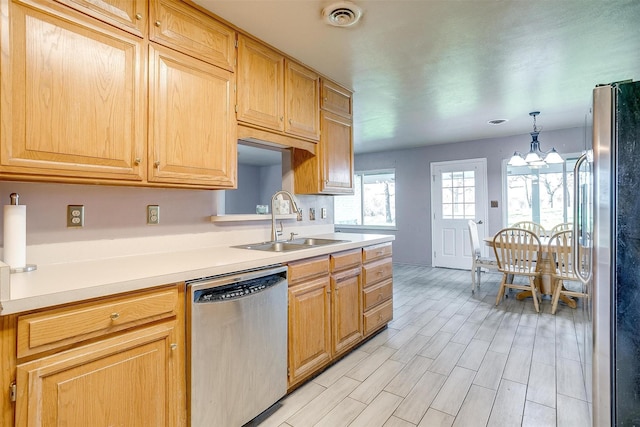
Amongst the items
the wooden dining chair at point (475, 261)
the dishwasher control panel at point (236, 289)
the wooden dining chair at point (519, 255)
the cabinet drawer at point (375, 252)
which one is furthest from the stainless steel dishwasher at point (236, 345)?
the wooden dining chair at point (475, 261)

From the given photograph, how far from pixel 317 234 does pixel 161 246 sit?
151cm

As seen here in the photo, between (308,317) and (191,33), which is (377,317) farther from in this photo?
(191,33)

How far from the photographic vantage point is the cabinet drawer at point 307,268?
75.4 inches

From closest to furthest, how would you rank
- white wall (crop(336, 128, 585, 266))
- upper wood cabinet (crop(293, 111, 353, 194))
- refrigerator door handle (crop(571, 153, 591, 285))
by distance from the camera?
refrigerator door handle (crop(571, 153, 591, 285))
upper wood cabinet (crop(293, 111, 353, 194))
white wall (crop(336, 128, 585, 266))

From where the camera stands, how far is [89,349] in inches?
44.1

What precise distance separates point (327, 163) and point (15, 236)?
2.09 meters

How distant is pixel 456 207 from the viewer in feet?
19.0

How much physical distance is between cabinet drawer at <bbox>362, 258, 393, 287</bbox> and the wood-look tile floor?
1.71ft

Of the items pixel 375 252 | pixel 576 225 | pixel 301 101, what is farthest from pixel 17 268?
pixel 576 225

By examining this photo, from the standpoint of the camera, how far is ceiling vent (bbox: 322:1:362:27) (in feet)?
6.06

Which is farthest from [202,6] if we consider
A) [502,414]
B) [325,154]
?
[502,414]

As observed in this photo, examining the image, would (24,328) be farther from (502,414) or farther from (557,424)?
(557,424)

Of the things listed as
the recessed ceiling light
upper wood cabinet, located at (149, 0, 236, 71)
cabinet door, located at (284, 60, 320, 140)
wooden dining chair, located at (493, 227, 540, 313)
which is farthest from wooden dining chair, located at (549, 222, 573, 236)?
upper wood cabinet, located at (149, 0, 236, 71)

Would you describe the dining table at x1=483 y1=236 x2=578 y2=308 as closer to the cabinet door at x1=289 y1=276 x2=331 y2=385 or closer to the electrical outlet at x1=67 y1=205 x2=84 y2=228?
the cabinet door at x1=289 y1=276 x2=331 y2=385
